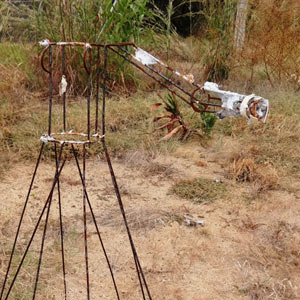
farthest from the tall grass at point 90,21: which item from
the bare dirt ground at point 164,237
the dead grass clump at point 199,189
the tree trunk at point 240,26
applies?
the dead grass clump at point 199,189

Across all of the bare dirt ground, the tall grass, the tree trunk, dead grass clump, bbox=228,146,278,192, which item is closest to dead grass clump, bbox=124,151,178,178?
the bare dirt ground

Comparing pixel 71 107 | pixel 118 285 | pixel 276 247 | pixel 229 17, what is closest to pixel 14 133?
pixel 71 107

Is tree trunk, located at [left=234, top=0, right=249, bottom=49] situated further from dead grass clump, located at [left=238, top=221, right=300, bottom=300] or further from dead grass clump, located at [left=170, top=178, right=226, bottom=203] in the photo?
dead grass clump, located at [left=238, top=221, right=300, bottom=300]

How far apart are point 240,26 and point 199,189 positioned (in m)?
2.63

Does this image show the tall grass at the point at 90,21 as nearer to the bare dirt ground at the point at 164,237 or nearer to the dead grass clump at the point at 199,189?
the bare dirt ground at the point at 164,237

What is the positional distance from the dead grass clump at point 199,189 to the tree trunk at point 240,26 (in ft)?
7.75

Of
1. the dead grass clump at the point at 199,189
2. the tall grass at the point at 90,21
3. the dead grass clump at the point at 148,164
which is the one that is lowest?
the dead grass clump at the point at 199,189

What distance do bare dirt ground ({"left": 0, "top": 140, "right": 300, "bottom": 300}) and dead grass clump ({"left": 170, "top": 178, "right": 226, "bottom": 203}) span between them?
0.04 meters

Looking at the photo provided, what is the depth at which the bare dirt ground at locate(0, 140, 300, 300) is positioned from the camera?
5.95 ft

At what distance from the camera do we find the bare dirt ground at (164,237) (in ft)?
5.95

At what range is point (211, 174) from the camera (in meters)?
2.93

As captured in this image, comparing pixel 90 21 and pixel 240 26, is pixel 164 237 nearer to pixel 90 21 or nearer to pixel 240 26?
pixel 90 21

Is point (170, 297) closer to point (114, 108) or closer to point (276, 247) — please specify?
point (276, 247)

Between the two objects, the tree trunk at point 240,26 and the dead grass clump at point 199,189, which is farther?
the tree trunk at point 240,26
